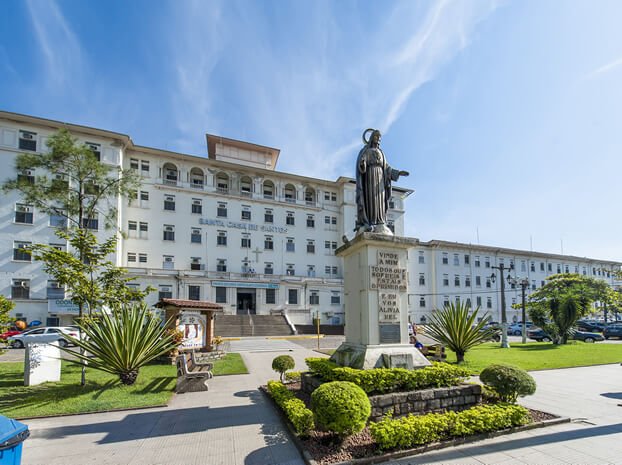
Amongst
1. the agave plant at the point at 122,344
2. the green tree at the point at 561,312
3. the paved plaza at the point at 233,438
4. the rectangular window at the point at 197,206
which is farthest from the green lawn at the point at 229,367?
the rectangular window at the point at 197,206

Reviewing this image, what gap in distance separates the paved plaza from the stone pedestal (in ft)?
6.48

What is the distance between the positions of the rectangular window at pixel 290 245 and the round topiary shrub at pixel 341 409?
37973mm

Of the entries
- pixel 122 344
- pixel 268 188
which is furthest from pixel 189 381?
pixel 268 188

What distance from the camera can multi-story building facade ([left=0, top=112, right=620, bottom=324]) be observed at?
104 ft

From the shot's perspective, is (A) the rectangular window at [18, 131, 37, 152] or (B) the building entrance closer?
(A) the rectangular window at [18, 131, 37, 152]

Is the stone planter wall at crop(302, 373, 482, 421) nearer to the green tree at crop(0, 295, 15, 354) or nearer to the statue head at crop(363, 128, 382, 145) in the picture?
the statue head at crop(363, 128, 382, 145)

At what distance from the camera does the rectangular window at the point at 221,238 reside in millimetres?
39938

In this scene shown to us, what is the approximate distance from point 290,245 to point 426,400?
122ft

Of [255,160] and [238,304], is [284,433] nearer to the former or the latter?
[238,304]

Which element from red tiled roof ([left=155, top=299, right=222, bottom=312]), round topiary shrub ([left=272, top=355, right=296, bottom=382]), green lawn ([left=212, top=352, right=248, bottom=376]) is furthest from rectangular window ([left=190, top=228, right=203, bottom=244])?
→ round topiary shrub ([left=272, top=355, right=296, bottom=382])

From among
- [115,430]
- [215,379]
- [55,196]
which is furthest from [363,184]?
[55,196]

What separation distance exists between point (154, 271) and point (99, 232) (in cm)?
622

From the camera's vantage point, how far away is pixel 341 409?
4.98m

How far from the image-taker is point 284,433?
607 cm
